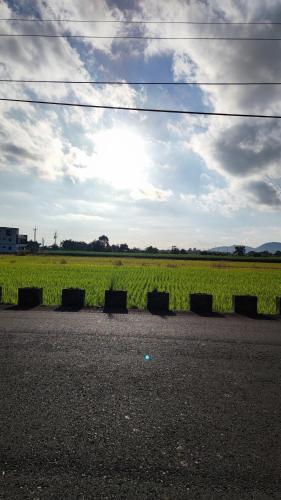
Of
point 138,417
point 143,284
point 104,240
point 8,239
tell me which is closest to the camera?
point 138,417

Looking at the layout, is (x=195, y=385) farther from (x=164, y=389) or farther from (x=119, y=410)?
(x=119, y=410)

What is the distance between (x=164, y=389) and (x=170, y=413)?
0.64m

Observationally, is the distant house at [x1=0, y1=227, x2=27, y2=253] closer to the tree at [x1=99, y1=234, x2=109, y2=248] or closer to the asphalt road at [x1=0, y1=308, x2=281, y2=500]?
the tree at [x1=99, y1=234, x2=109, y2=248]

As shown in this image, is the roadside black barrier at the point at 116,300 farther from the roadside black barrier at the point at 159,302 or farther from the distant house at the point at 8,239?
the distant house at the point at 8,239

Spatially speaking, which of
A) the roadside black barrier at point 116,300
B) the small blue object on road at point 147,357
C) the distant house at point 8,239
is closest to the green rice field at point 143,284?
the roadside black barrier at point 116,300

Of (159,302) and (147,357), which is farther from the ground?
(159,302)

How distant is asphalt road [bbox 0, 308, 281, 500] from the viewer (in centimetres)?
274

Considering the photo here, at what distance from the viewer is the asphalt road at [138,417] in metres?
2.74

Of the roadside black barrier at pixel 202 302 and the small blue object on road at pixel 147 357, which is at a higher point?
the roadside black barrier at pixel 202 302

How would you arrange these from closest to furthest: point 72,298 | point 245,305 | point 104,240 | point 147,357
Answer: point 147,357 < point 245,305 < point 72,298 < point 104,240

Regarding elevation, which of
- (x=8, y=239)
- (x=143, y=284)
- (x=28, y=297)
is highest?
(x=8, y=239)

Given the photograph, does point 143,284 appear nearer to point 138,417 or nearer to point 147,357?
point 147,357

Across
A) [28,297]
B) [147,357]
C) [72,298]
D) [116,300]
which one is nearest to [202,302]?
[116,300]

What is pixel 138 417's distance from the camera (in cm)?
381
